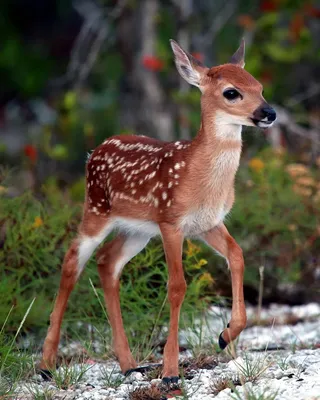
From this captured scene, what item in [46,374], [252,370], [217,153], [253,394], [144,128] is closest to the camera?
[253,394]

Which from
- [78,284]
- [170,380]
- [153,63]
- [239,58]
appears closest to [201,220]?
[170,380]

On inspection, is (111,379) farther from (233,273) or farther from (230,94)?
(230,94)

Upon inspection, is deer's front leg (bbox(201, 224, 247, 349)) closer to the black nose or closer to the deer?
the deer

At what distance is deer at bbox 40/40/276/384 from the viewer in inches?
256

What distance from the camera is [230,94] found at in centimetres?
650

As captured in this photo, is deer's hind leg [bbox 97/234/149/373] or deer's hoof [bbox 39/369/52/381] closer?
deer's hoof [bbox 39/369/52/381]

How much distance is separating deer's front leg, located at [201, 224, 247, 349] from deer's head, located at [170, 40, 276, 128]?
29.5 inches

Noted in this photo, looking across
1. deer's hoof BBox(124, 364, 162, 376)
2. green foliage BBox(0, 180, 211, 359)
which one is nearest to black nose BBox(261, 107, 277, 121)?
green foliage BBox(0, 180, 211, 359)

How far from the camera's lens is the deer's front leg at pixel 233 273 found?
6.53 metres

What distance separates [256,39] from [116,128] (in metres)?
3.04

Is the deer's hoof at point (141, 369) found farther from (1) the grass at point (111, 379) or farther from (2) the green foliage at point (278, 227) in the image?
(2) the green foliage at point (278, 227)

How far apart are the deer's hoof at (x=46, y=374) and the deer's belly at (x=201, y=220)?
1250 millimetres

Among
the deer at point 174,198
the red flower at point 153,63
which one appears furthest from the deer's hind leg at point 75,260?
the red flower at point 153,63

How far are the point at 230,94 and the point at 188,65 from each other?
0.48 metres
